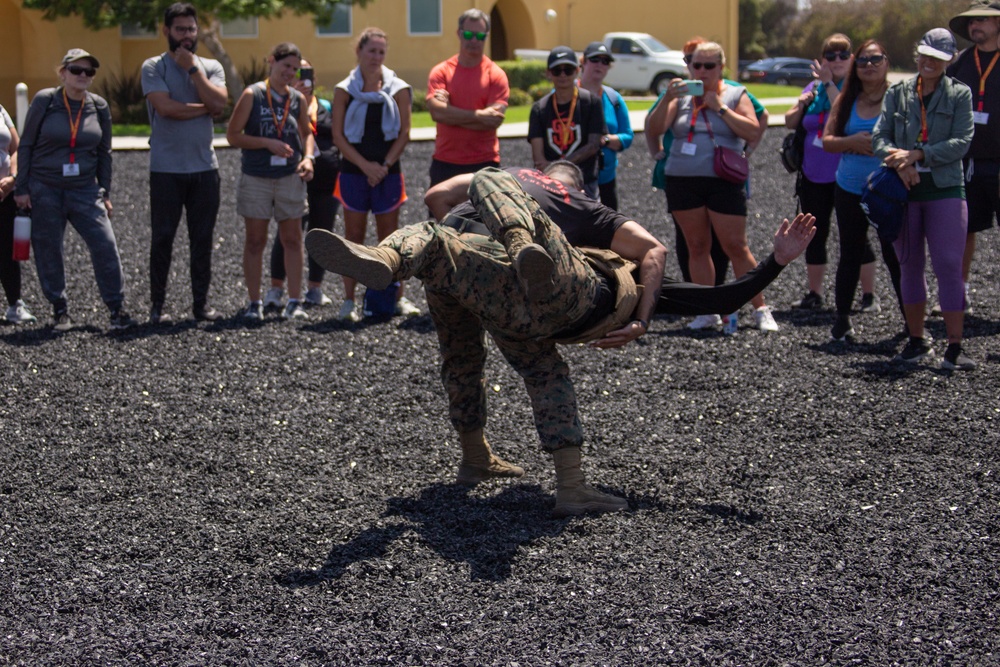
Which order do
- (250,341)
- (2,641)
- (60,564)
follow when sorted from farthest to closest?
(250,341) → (60,564) → (2,641)

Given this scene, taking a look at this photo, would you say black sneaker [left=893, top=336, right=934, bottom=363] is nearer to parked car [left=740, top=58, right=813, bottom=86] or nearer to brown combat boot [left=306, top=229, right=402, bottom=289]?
brown combat boot [left=306, top=229, right=402, bottom=289]

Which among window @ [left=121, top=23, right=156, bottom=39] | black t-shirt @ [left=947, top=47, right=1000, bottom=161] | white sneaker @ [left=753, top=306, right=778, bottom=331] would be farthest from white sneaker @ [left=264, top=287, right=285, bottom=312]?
window @ [left=121, top=23, right=156, bottom=39]

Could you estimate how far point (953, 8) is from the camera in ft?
145

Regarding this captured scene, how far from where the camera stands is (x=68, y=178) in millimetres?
8289

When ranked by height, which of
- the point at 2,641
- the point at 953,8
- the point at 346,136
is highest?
the point at 953,8

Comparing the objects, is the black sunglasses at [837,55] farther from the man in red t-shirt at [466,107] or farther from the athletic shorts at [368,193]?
the athletic shorts at [368,193]

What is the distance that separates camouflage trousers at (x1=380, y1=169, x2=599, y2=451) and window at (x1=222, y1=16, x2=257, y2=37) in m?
24.6

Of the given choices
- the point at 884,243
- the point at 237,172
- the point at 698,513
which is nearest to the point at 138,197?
the point at 237,172

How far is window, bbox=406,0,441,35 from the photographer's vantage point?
29.9 meters

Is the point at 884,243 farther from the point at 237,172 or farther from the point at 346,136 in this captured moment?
the point at 237,172

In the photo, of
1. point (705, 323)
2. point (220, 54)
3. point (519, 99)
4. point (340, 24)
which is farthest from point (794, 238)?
point (340, 24)

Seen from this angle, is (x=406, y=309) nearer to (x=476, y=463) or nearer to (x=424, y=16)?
(x=476, y=463)

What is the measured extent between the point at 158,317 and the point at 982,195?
606 cm

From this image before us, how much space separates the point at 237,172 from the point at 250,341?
24.7 ft
